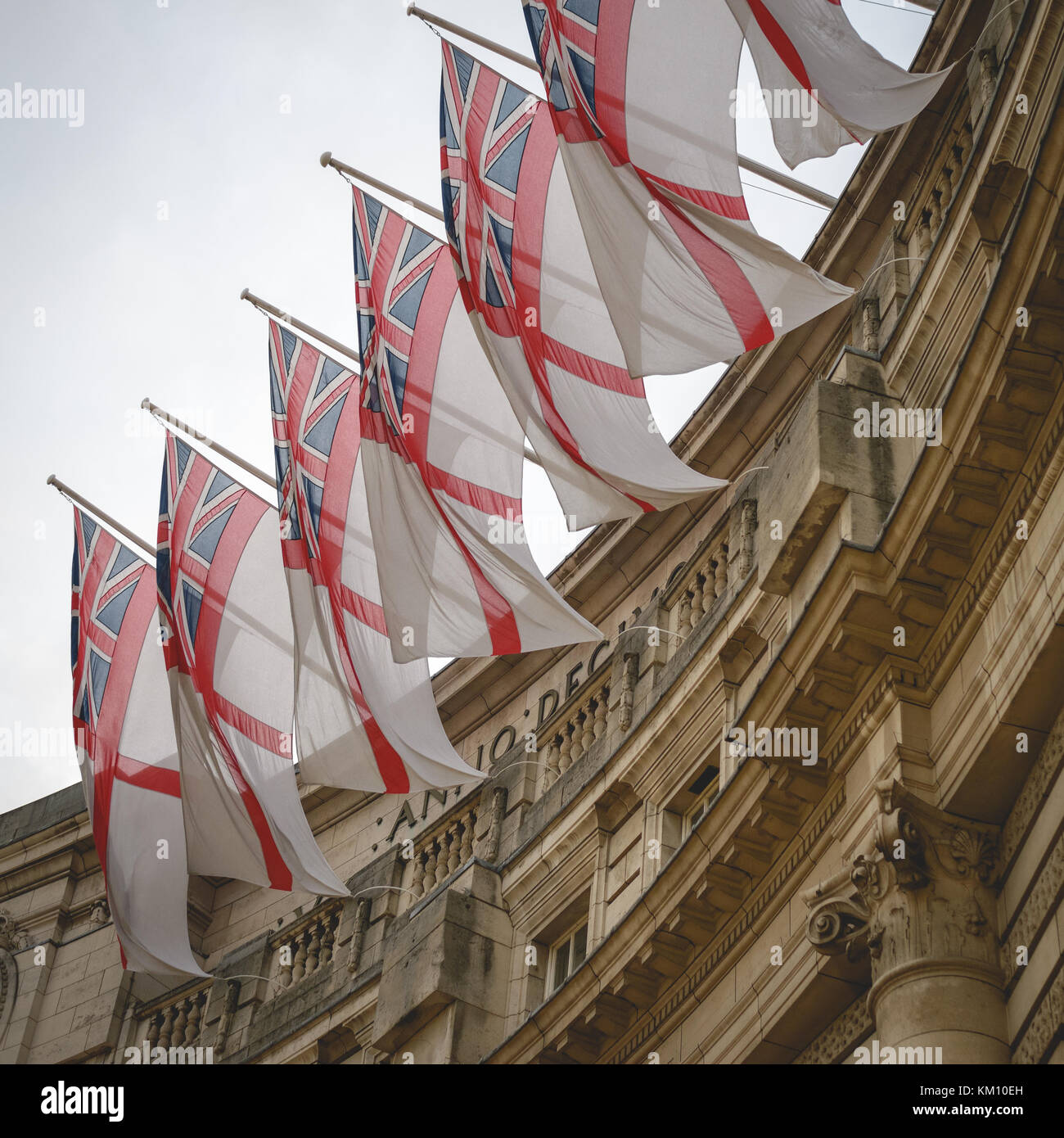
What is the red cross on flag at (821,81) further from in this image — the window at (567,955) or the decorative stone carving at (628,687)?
the window at (567,955)

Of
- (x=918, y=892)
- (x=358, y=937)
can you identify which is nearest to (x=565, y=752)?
(x=358, y=937)

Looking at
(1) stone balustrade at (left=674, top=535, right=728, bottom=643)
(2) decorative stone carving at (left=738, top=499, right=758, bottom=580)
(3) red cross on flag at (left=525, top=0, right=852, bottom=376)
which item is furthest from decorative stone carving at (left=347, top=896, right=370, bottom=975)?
(3) red cross on flag at (left=525, top=0, right=852, bottom=376)

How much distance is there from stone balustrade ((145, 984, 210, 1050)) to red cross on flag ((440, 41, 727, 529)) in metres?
10.8

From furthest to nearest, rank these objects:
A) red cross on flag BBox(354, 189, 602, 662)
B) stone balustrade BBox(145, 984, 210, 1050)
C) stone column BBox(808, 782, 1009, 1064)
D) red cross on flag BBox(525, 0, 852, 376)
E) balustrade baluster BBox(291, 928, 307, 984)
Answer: stone balustrade BBox(145, 984, 210, 1050) < balustrade baluster BBox(291, 928, 307, 984) < red cross on flag BBox(354, 189, 602, 662) < red cross on flag BBox(525, 0, 852, 376) < stone column BBox(808, 782, 1009, 1064)

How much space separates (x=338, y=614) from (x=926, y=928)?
32.0 ft

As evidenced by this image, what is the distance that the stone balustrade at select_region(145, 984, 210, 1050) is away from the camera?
22.4m

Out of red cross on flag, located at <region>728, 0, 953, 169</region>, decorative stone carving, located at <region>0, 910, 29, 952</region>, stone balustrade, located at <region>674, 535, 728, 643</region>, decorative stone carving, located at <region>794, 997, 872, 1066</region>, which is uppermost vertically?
red cross on flag, located at <region>728, 0, 953, 169</region>

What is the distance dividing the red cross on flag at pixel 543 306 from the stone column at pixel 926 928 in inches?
163

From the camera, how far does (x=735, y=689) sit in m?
14.5

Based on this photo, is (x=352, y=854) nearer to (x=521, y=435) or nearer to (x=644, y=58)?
(x=521, y=435)

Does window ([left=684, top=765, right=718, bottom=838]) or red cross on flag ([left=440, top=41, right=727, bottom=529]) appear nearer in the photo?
red cross on flag ([left=440, top=41, right=727, bottom=529])

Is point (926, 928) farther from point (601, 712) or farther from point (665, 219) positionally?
point (601, 712)

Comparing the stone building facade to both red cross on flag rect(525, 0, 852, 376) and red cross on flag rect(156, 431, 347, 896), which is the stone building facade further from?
red cross on flag rect(156, 431, 347, 896)

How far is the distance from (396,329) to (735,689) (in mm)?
6513
